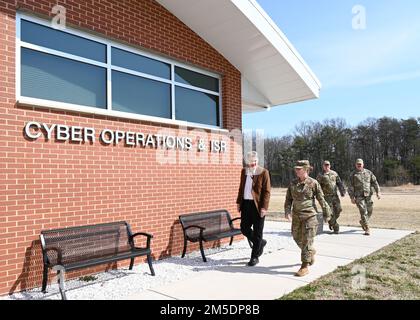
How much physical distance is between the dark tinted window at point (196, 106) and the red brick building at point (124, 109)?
0.02m

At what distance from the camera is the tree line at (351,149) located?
6444 cm

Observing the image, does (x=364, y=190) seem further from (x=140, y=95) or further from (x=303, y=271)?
(x=140, y=95)

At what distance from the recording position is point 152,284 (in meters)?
5.49

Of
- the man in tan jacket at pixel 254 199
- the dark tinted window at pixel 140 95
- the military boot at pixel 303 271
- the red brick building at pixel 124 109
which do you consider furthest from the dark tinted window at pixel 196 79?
the military boot at pixel 303 271

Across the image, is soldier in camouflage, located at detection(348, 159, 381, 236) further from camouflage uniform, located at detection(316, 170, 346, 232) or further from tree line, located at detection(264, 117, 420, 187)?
tree line, located at detection(264, 117, 420, 187)

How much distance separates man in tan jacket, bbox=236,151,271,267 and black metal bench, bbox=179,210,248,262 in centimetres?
77

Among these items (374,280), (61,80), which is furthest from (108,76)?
(374,280)

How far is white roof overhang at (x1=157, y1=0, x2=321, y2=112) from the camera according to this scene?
7133mm

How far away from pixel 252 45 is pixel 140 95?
105 inches

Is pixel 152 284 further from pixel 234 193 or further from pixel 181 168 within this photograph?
pixel 234 193

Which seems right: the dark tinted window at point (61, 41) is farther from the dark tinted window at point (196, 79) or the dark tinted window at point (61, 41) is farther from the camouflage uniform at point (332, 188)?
the camouflage uniform at point (332, 188)

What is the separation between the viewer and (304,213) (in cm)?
588

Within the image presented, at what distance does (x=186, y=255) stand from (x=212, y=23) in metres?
4.62

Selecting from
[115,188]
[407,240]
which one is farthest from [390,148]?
[115,188]
